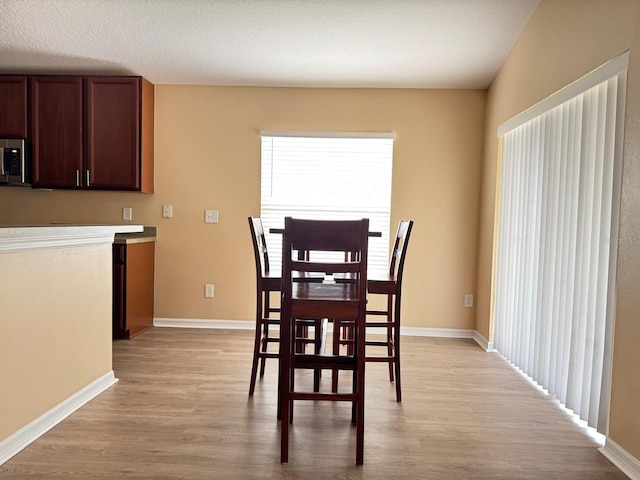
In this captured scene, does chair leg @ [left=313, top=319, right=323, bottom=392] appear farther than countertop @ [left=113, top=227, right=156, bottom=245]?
No

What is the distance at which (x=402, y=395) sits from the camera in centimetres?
292

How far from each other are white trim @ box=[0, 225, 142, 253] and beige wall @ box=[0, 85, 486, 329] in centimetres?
163

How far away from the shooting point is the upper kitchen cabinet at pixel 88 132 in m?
4.22

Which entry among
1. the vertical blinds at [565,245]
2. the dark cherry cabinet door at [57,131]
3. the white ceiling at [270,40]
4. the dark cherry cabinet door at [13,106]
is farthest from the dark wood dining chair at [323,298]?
the dark cherry cabinet door at [13,106]

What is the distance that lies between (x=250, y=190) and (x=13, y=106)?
2.16 m

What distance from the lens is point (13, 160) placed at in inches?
165

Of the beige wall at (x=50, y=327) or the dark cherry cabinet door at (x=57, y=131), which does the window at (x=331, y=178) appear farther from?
the beige wall at (x=50, y=327)

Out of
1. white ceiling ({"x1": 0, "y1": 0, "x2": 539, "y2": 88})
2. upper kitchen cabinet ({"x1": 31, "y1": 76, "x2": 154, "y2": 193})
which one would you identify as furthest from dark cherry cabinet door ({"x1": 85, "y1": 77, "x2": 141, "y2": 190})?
white ceiling ({"x1": 0, "y1": 0, "x2": 539, "y2": 88})

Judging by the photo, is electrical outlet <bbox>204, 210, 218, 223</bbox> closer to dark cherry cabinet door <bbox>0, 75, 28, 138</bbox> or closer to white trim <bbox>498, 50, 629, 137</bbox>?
dark cherry cabinet door <bbox>0, 75, 28, 138</bbox>

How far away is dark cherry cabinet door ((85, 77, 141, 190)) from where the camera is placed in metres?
4.24

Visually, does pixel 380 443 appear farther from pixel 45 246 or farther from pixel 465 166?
pixel 465 166

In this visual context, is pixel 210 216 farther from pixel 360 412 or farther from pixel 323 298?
pixel 360 412

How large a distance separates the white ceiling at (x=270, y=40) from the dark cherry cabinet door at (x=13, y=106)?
0.11m

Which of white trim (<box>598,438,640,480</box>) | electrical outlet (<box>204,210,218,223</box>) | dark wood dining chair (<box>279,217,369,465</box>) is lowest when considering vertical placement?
white trim (<box>598,438,640,480</box>)
